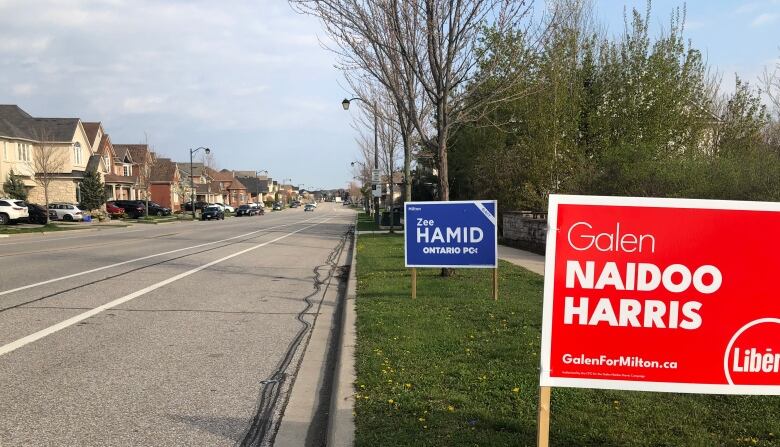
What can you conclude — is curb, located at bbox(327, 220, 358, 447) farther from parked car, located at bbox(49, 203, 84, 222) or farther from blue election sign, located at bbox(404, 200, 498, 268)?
parked car, located at bbox(49, 203, 84, 222)

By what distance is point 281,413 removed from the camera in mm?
4613

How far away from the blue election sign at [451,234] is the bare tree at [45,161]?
3267 centimetres

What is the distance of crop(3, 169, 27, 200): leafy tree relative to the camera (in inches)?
1697

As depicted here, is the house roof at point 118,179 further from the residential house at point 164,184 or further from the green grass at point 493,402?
the green grass at point 493,402

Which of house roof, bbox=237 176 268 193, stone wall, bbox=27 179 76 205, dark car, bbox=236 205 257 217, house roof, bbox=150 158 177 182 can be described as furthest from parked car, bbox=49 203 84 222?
house roof, bbox=237 176 268 193

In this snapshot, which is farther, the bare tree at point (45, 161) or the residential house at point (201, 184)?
the residential house at point (201, 184)

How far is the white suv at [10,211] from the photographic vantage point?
3431 centimetres

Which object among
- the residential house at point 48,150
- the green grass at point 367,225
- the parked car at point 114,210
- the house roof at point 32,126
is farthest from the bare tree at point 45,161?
the green grass at point 367,225

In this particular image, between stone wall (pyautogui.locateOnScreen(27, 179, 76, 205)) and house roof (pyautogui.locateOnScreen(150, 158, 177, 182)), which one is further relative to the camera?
house roof (pyautogui.locateOnScreen(150, 158, 177, 182))

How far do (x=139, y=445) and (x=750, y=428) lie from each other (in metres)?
4.18

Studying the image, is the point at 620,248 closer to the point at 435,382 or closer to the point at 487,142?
the point at 435,382

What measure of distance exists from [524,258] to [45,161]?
1349 inches

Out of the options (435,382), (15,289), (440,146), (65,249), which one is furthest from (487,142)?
(435,382)

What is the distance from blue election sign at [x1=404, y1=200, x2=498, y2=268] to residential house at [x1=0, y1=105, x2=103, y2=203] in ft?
130
